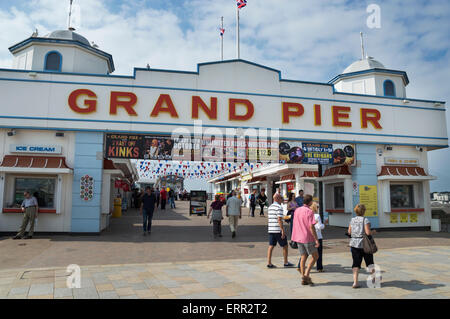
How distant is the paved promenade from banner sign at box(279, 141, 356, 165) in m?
6.73

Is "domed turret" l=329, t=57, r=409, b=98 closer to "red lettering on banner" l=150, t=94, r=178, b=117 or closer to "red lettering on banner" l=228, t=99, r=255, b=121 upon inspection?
"red lettering on banner" l=228, t=99, r=255, b=121

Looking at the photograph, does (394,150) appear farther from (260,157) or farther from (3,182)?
(3,182)

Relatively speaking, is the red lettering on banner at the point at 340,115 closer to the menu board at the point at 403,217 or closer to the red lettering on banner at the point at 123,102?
the menu board at the point at 403,217

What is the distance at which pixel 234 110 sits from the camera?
551 inches

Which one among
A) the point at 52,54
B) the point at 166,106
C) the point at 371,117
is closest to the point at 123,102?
the point at 166,106

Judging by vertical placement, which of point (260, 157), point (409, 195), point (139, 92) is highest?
point (139, 92)

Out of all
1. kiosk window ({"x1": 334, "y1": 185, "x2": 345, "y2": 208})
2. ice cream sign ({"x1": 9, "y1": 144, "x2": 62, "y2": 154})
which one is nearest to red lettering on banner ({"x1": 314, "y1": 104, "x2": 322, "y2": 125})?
kiosk window ({"x1": 334, "y1": 185, "x2": 345, "y2": 208})

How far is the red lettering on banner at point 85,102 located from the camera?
12.8 meters

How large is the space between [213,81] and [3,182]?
29.1ft

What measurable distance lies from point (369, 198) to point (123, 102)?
37.9 feet

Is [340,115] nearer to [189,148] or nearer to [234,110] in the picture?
[234,110]

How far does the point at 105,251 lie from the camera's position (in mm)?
9469
